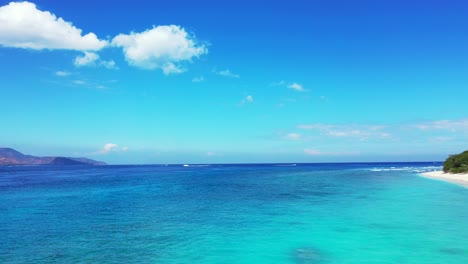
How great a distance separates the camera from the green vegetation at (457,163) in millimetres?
75750

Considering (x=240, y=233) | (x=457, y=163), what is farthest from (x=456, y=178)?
(x=240, y=233)

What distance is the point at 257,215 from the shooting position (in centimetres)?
3130

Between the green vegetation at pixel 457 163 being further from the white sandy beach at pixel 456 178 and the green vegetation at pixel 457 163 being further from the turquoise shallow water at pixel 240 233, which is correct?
the turquoise shallow water at pixel 240 233

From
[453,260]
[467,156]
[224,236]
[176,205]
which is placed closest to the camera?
[453,260]

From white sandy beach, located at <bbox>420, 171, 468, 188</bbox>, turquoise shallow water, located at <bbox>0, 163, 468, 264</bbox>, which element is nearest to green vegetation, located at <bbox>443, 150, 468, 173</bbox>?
white sandy beach, located at <bbox>420, 171, 468, 188</bbox>

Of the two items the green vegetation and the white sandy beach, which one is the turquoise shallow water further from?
the green vegetation

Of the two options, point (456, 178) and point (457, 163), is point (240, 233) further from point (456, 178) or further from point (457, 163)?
point (457, 163)

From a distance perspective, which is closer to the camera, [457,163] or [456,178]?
[456,178]

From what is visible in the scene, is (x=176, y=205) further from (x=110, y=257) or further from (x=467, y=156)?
(x=467, y=156)

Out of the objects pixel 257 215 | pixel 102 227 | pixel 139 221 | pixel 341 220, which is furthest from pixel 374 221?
pixel 102 227

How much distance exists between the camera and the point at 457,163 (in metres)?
79.1

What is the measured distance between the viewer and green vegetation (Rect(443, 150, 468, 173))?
75.8 m

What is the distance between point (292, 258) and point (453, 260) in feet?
24.0

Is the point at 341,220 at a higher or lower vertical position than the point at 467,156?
lower
